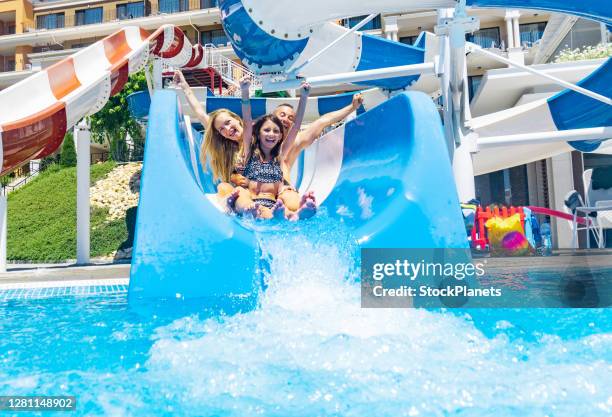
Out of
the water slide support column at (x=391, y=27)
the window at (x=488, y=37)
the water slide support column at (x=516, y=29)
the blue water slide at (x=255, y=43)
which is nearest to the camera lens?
the blue water slide at (x=255, y=43)

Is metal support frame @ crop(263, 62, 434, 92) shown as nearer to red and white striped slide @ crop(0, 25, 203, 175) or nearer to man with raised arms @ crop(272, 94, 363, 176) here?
man with raised arms @ crop(272, 94, 363, 176)

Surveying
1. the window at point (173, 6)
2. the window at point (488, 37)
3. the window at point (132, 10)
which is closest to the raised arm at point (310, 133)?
the window at point (488, 37)

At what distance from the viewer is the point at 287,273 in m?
2.49

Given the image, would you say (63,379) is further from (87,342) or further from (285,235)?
(285,235)

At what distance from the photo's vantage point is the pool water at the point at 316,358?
126 centimetres

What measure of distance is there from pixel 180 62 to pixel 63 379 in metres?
8.53

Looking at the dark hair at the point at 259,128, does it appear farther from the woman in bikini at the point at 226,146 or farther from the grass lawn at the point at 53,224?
the grass lawn at the point at 53,224

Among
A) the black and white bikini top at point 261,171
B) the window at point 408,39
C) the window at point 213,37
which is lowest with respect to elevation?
the black and white bikini top at point 261,171

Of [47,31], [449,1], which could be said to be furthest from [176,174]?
[47,31]

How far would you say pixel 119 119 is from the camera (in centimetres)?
1638

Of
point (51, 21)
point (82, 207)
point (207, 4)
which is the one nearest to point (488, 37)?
point (207, 4)

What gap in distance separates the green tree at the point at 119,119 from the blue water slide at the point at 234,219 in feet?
46.6

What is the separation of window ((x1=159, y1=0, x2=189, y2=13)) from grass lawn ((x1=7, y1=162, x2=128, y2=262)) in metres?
14.5

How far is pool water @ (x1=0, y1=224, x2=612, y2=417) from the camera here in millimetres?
1261
